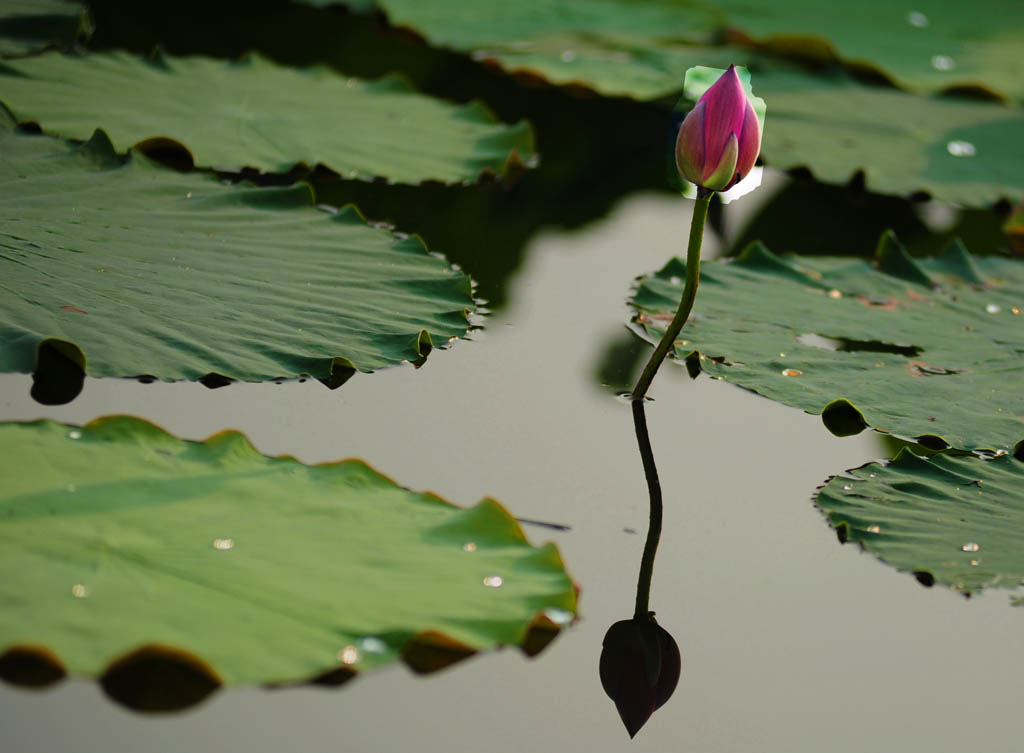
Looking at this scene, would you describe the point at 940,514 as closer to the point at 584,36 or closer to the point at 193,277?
the point at 193,277

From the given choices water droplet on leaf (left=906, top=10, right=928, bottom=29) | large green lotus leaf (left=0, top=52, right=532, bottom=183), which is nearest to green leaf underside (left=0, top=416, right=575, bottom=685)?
large green lotus leaf (left=0, top=52, right=532, bottom=183)

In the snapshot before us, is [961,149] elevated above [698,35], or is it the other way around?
[698,35]

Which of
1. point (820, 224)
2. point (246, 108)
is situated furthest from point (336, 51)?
point (820, 224)

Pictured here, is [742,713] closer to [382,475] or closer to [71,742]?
[382,475]

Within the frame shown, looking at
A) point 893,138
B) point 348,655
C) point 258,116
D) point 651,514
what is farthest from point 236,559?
point 893,138

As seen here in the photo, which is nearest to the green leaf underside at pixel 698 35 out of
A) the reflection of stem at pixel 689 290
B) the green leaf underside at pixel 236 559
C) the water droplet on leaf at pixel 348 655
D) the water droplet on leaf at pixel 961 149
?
the water droplet on leaf at pixel 961 149

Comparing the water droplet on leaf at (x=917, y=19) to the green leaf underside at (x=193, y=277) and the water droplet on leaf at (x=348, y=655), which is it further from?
the water droplet on leaf at (x=348, y=655)
